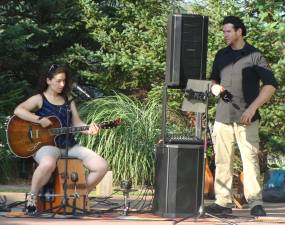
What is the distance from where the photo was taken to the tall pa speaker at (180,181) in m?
6.63

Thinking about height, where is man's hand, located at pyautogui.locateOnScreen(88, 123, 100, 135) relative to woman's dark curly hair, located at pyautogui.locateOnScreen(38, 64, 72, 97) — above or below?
below

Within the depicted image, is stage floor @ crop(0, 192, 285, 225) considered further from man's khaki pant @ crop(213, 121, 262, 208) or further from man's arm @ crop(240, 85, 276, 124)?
man's arm @ crop(240, 85, 276, 124)

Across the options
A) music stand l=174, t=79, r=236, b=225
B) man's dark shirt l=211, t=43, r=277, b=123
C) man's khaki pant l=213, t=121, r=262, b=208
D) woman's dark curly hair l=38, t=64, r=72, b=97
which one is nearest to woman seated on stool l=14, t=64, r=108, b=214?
woman's dark curly hair l=38, t=64, r=72, b=97

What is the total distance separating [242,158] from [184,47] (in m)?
1.21

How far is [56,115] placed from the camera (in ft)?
22.5

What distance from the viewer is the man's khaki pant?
268 inches

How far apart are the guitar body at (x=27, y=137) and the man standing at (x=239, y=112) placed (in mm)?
1618

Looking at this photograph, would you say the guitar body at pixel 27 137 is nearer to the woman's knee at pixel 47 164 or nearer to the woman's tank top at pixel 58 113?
the woman's tank top at pixel 58 113

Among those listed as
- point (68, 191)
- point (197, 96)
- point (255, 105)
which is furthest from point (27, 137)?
point (255, 105)

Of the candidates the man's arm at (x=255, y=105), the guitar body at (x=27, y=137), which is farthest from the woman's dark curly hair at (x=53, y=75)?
the man's arm at (x=255, y=105)

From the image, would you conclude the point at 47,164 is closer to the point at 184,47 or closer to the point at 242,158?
the point at 184,47

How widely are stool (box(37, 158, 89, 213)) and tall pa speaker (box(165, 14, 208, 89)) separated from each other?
4.03 ft

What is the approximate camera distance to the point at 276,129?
414 inches

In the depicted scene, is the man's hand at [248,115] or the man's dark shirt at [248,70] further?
the man's dark shirt at [248,70]
